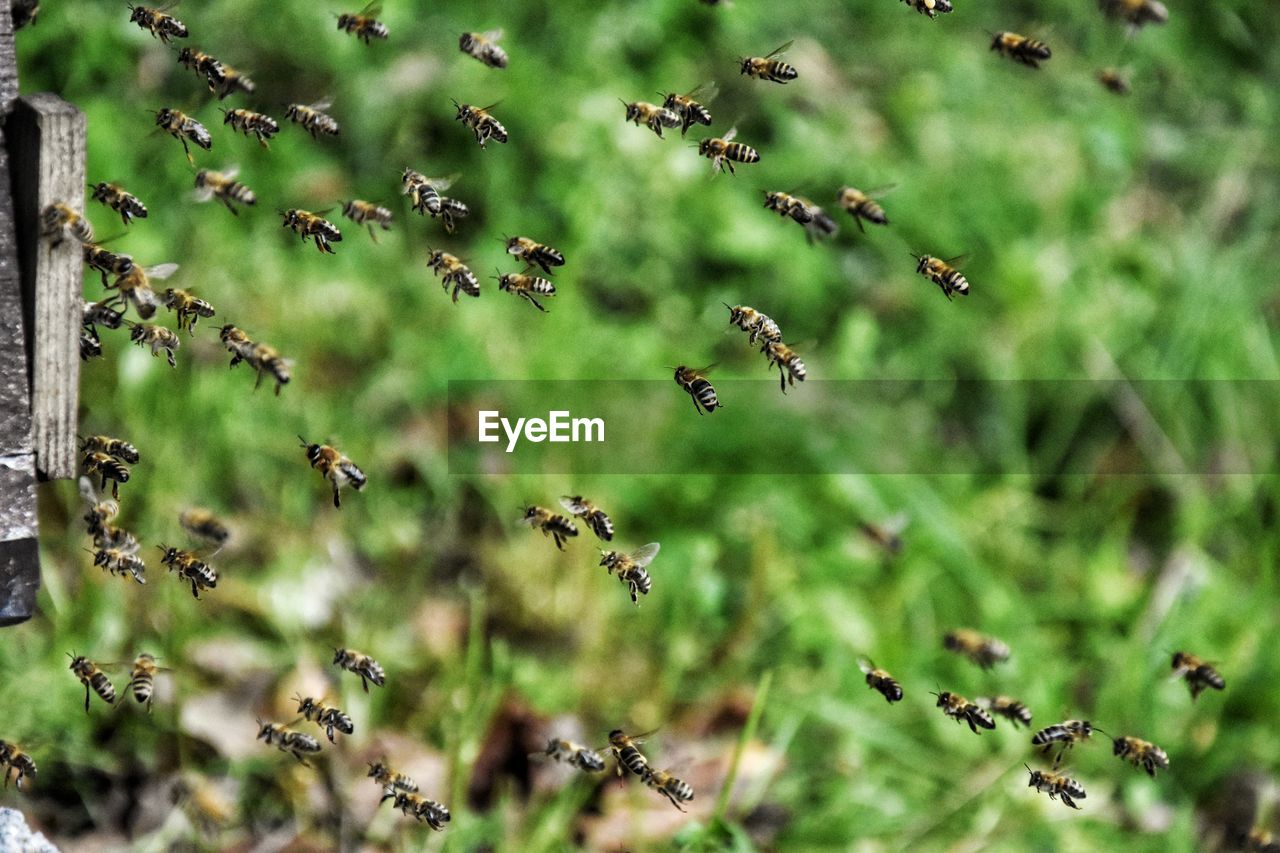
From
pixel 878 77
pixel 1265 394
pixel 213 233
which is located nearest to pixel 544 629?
pixel 213 233

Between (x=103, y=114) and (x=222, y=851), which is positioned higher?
(x=103, y=114)

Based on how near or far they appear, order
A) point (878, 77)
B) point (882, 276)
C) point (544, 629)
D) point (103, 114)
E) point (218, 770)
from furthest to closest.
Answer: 1. point (878, 77)
2. point (882, 276)
3. point (103, 114)
4. point (544, 629)
5. point (218, 770)

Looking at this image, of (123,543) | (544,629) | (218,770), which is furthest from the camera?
(544,629)

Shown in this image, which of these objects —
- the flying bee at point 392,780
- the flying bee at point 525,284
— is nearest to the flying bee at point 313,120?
the flying bee at point 525,284

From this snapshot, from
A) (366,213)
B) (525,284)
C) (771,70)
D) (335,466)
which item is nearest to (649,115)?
(771,70)

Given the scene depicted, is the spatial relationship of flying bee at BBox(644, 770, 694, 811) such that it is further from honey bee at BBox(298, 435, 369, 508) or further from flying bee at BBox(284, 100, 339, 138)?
flying bee at BBox(284, 100, 339, 138)

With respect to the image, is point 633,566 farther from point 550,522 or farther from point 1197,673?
point 1197,673

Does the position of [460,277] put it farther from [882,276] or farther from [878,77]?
[878,77]

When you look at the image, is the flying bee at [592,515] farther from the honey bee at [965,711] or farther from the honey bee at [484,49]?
the honey bee at [484,49]
